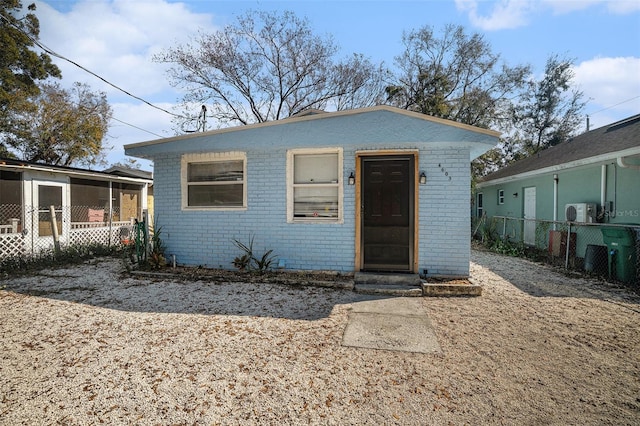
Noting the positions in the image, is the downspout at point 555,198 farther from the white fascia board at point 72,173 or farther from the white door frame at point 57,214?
the white fascia board at point 72,173

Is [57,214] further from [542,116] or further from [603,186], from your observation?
[542,116]

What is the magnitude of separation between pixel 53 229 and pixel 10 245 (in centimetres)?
87

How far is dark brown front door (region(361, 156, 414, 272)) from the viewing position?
581cm

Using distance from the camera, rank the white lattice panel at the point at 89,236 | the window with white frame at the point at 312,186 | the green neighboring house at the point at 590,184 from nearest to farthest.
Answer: the window with white frame at the point at 312,186, the green neighboring house at the point at 590,184, the white lattice panel at the point at 89,236

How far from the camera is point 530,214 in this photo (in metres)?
10.7

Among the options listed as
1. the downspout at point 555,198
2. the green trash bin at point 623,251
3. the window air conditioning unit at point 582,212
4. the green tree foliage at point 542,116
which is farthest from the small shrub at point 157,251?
the green tree foliage at point 542,116

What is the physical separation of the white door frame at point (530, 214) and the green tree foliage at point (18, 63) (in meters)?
21.4

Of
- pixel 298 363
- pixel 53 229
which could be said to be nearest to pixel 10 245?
pixel 53 229

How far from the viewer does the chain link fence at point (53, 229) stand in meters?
7.78

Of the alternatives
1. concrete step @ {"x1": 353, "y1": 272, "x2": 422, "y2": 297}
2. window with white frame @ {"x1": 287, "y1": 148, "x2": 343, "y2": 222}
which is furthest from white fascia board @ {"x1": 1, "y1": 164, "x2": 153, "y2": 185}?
concrete step @ {"x1": 353, "y1": 272, "x2": 422, "y2": 297}

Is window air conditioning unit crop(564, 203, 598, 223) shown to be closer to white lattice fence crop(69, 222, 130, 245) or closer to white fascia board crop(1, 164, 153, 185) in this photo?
white lattice fence crop(69, 222, 130, 245)

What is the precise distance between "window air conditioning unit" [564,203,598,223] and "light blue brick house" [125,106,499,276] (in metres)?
4.24

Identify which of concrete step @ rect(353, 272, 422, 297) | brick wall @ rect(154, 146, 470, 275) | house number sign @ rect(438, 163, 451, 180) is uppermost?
house number sign @ rect(438, 163, 451, 180)

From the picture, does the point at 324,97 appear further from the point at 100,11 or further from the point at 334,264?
the point at 334,264
